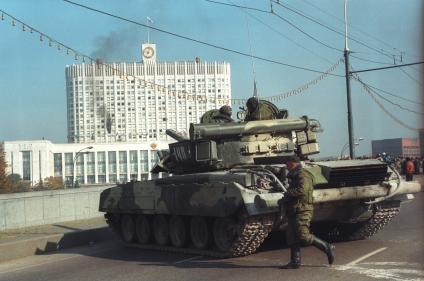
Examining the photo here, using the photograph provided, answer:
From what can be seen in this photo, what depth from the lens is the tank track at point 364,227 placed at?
12023 millimetres

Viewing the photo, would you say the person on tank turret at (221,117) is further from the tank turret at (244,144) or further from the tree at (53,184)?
the tree at (53,184)

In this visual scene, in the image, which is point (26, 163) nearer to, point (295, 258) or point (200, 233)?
point (200, 233)

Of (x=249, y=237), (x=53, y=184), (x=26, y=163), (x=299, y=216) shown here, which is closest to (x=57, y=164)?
(x=26, y=163)

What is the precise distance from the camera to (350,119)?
27.8 meters

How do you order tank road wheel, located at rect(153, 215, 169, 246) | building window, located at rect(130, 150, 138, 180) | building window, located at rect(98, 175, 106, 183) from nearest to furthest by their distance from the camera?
tank road wheel, located at rect(153, 215, 169, 246), building window, located at rect(130, 150, 138, 180), building window, located at rect(98, 175, 106, 183)

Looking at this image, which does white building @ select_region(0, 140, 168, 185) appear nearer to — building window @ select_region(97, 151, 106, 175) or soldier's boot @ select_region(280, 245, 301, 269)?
building window @ select_region(97, 151, 106, 175)

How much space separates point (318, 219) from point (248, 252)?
4.74 ft

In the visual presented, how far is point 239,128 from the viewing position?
1247cm

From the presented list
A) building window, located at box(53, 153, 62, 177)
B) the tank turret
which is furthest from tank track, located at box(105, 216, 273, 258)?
building window, located at box(53, 153, 62, 177)

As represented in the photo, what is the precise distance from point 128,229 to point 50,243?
1696 mm

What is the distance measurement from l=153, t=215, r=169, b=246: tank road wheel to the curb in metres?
2.34

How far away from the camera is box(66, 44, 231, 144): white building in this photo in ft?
95.5

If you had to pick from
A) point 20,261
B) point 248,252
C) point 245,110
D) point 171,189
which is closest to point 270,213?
point 248,252

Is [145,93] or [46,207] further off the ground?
[145,93]
